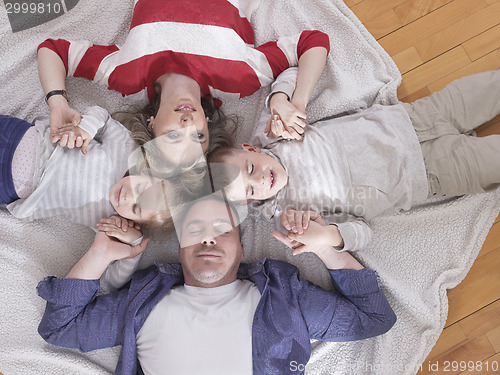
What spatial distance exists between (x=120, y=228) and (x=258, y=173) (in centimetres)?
31

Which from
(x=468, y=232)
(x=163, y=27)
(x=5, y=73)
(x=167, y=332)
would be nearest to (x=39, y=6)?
(x=5, y=73)

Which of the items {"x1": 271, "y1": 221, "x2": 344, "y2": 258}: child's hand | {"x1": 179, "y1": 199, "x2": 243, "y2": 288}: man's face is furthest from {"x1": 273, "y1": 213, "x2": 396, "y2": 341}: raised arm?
{"x1": 179, "y1": 199, "x2": 243, "y2": 288}: man's face

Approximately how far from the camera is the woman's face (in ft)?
3.02

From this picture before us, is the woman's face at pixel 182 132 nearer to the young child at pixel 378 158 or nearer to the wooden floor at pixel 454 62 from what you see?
the young child at pixel 378 158

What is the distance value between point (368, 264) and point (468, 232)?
0.80 ft

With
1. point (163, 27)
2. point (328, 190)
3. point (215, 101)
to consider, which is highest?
point (163, 27)

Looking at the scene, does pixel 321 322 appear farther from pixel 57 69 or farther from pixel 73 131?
pixel 57 69

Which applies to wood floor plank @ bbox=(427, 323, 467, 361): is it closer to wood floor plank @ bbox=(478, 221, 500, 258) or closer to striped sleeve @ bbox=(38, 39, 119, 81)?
wood floor plank @ bbox=(478, 221, 500, 258)

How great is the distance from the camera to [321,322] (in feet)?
3.08

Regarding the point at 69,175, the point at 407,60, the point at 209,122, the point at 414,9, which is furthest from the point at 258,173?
the point at 414,9

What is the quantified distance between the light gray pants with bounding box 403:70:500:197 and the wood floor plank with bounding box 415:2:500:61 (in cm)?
14

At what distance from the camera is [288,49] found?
106 centimetres

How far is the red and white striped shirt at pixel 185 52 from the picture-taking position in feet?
3.34

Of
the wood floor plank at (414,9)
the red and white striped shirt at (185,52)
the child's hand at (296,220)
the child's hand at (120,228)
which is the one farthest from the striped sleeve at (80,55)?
the wood floor plank at (414,9)
